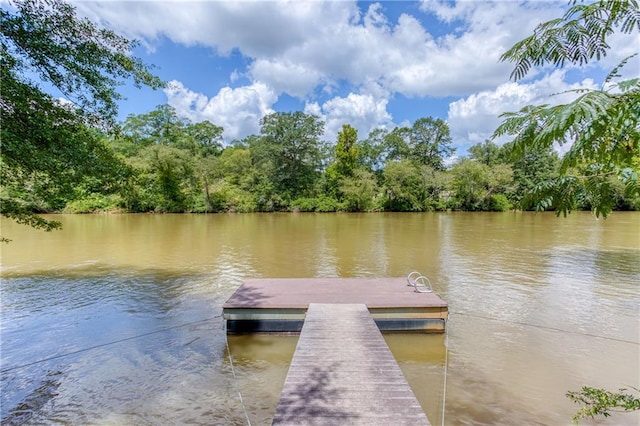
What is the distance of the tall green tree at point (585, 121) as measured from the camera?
114cm

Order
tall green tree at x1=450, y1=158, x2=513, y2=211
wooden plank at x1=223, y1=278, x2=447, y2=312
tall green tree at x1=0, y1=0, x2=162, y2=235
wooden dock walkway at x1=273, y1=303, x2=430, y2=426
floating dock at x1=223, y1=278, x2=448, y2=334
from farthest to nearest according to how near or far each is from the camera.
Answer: tall green tree at x1=450, y1=158, x2=513, y2=211, wooden plank at x1=223, y1=278, x2=447, y2=312, floating dock at x1=223, y1=278, x2=448, y2=334, tall green tree at x1=0, y1=0, x2=162, y2=235, wooden dock walkway at x1=273, y1=303, x2=430, y2=426

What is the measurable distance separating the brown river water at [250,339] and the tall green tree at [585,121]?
3.18 metres

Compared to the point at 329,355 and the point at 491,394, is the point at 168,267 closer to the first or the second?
the point at 329,355

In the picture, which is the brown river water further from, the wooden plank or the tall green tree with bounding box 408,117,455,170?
the tall green tree with bounding box 408,117,455,170

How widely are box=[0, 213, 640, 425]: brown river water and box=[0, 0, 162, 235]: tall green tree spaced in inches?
89.9

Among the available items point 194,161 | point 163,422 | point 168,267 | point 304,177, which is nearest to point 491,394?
point 163,422

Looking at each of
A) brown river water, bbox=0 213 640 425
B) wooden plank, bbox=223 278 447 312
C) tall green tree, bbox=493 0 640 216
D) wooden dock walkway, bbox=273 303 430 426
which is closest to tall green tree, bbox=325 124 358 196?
brown river water, bbox=0 213 640 425

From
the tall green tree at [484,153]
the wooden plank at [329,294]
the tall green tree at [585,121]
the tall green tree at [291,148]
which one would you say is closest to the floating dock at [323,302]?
the wooden plank at [329,294]

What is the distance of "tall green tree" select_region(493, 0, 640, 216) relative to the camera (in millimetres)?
1137

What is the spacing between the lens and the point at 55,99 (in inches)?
154

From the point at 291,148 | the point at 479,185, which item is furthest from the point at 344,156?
the point at 479,185

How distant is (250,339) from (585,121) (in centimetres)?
555

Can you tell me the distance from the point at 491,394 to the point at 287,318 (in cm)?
310

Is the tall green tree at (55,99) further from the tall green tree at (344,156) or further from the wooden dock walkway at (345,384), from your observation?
the tall green tree at (344,156)
